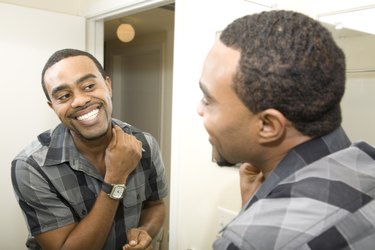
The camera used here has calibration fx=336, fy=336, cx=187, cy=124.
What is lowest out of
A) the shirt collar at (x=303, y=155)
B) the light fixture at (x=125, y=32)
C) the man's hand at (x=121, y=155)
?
the man's hand at (x=121, y=155)

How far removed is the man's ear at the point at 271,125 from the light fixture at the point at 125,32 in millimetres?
2114

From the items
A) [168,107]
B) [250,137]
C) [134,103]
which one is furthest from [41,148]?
[134,103]

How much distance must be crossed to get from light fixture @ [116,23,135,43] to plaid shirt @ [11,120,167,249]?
151 centimetres

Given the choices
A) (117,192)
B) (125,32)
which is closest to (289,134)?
(117,192)

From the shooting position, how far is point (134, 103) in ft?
9.47

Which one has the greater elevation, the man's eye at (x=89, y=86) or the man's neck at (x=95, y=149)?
the man's eye at (x=89, y=86)

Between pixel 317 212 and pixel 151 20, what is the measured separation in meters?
2.14

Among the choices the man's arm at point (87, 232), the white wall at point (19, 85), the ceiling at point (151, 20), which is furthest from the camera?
the ceiling at point (151, 20)

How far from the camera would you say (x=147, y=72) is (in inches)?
107

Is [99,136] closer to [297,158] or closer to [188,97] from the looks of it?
[188,97]

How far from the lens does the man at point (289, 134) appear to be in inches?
16.2

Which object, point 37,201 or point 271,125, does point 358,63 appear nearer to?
point 271,125

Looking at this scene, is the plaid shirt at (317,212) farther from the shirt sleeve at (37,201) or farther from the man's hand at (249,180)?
the shirt sleeve at (37,201)

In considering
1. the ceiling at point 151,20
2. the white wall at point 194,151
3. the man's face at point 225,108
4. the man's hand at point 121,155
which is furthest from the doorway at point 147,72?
the man's face at point 225,108
